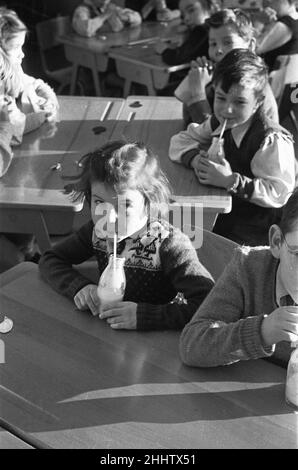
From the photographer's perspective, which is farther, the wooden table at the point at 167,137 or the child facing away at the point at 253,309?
the wooden table at the point at 167,137

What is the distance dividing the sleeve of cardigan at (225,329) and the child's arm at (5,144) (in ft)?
3.64

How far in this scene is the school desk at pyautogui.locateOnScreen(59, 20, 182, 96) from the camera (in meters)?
4.41

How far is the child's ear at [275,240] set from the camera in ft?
4.59

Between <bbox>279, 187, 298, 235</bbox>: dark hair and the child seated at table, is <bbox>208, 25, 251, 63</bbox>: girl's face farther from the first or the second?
the child seated at table

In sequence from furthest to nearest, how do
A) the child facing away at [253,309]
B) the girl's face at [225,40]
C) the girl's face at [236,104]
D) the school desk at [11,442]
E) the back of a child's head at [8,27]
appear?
the girl's face at [225,40], the back of a child's head at [8,27], the girl's face at [236,104], the child facing away at [253,309], the school desk at [11,442]

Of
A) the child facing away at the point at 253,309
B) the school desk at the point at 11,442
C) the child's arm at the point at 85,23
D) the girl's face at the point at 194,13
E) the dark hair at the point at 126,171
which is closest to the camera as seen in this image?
the school desk at the point at 11,442

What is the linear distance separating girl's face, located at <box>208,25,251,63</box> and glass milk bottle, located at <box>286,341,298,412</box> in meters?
1.92

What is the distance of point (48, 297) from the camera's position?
5.51 ft

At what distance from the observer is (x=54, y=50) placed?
16.6 ft

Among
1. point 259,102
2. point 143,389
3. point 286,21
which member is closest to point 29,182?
point 259,102

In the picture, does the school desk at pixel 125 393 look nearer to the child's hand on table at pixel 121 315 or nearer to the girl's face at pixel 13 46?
the child's hand on table at pixel 121 315

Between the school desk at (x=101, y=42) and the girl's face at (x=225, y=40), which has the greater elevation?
Result: the girl's face at (x=225, y=40)

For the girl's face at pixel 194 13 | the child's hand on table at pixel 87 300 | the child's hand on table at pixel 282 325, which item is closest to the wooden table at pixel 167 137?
the child's hand on table at pixel 87 300

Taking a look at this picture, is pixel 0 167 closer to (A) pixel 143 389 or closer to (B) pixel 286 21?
(A) pixel 143 389
